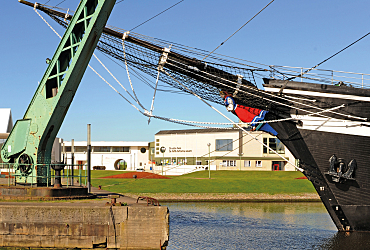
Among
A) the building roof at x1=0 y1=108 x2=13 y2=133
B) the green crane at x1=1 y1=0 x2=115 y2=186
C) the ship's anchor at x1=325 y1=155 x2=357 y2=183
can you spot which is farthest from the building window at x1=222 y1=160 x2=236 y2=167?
the green crane at x1=1 y1=0 x2=115 y2=186

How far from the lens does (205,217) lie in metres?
26.4

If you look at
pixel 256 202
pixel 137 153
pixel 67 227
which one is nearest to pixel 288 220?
pixel 256 202

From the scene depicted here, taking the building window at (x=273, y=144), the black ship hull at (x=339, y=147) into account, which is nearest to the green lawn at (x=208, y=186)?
the black ship hull at (x=339, y=147)

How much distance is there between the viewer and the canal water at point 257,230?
730 inches

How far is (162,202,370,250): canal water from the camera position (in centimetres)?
1855

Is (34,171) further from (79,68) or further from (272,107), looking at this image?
(272,107)

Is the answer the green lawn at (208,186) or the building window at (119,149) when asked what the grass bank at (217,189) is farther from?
the building window at (119,149)

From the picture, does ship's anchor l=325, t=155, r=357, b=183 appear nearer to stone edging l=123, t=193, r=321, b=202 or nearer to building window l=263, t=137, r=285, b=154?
stone edging l=123, t=193, r=321, b=202

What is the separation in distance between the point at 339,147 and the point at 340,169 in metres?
1.11

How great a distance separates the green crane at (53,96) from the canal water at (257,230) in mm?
8045

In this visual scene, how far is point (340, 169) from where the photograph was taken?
20500mm

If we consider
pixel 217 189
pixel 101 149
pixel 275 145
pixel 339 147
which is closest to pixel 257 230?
pixel 339 147

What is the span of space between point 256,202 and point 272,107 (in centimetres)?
1701

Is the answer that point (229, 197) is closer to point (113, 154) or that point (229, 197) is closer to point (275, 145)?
point (275, 145)
